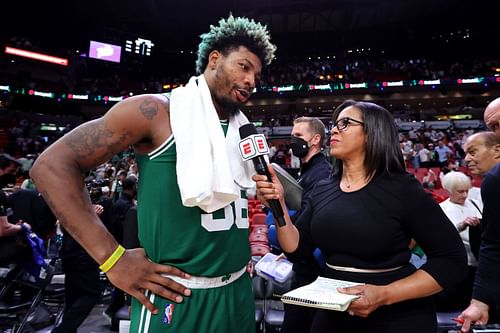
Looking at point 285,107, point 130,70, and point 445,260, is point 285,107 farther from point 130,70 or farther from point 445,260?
point 445,260

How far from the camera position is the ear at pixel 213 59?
1.64 m

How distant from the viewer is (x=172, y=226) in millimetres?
1343

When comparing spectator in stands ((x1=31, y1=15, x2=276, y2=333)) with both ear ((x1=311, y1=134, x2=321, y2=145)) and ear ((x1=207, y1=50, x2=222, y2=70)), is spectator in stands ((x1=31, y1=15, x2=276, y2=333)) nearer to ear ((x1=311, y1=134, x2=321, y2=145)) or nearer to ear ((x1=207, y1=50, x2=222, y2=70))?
ear ((x1=207, y1=50, x2=222, y2=70))

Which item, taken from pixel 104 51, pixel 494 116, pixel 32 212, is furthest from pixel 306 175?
pixel 104 51

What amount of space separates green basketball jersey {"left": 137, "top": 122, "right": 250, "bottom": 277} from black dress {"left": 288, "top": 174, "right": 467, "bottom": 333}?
507 mm

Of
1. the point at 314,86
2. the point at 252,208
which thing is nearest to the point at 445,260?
the point at 252,208

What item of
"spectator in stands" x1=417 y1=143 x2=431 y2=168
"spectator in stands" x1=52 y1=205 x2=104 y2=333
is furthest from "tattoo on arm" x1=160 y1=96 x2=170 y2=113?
"spectator in stands" x1=417 y1=143 x2=431 y2=168

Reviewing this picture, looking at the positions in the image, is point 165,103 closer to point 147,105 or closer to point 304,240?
point 147,105

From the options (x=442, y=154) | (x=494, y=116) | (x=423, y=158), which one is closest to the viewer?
(x=494, y=116)

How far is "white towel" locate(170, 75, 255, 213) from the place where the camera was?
1259mm

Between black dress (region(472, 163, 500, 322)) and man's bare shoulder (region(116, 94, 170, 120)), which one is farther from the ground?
man's bare shoulder (region(116, 94, 170, 120))

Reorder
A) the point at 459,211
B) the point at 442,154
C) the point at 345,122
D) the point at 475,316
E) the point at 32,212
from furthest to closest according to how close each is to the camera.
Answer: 1. the point at 442,154
2. the point at 32,212
3. the point at 459,211
4. the point at 475,316
5. the point at 345,122

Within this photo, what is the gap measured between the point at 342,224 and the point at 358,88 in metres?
24.6

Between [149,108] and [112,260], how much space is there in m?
0.55
